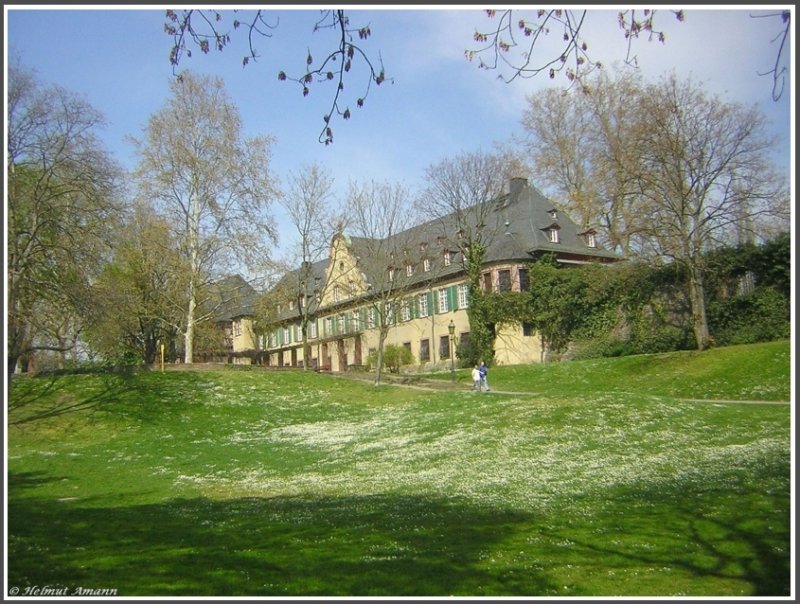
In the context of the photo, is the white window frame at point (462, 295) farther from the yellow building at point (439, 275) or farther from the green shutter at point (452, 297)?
the green shutter at point (452, 297)

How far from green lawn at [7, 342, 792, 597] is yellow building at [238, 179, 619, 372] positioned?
13.2m

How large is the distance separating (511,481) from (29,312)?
18972 mm

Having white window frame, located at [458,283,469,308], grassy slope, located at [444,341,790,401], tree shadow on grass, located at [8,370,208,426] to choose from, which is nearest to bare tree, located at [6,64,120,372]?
tree shadow on grass, located at [8,370,208,426]

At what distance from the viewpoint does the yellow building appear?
4681 centimetres

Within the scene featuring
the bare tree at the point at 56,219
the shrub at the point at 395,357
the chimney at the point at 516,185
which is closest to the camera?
the bare tree at the point at 56,219

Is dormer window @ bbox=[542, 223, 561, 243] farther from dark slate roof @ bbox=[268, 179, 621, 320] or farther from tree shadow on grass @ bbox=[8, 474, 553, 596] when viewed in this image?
tree shadow on grass @ bbox=[8, 474, 553, 596]

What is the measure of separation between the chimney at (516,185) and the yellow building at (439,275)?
0.07 m

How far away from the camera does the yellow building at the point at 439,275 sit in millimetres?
46812

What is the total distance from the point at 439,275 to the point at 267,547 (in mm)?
44012

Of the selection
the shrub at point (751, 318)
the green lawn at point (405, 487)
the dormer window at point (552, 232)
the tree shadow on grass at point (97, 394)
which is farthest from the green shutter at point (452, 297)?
the tree shadow on grass at point (97, 394)

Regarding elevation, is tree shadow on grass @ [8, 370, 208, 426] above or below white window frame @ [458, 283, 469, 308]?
below

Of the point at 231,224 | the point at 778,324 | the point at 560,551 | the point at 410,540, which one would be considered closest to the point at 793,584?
the point at 560,551

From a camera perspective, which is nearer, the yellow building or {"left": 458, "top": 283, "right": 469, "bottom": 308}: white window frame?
the yellow building

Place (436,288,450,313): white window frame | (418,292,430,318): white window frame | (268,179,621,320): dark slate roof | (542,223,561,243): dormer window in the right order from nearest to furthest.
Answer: (268,179,621,320): dark slate roof < (542,223,561,243): dormer window < (436,288,450,313): white window frame < (418,292,430,318): white window frame
